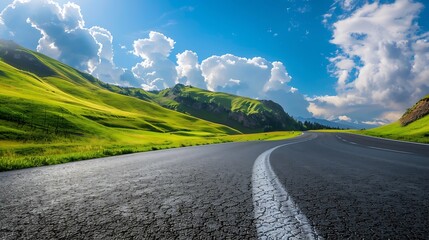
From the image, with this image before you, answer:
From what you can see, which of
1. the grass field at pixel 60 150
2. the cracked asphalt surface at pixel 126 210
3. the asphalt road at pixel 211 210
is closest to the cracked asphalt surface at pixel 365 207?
the asphalt road at pixel 211 210

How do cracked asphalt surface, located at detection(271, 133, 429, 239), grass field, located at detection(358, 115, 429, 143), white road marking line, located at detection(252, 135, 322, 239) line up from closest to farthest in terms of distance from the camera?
white road marking line, located at detection(252, 135, 322, 239) < cracked asphalt surface, located at detection(271, 133, 429, 239) < grass field, located at detection(358, 115, 429, 143)

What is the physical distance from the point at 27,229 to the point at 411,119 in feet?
253

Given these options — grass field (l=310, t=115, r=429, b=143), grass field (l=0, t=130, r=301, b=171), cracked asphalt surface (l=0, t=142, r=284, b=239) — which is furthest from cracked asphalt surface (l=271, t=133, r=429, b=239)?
grass field (l=310, t=115, r=429, b=143)

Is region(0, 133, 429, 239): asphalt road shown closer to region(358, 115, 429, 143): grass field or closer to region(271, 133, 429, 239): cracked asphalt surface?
region(271, 133, 429, 239): cracked asphalt surface

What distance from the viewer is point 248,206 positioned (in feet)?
9.62

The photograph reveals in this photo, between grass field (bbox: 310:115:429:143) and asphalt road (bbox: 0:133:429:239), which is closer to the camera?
asphalt road (bbox: 0:133:429:239)

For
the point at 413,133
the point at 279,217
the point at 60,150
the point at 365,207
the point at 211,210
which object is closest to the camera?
the point at 279,217

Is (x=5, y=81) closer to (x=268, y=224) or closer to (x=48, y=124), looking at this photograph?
(x=48, y=124)

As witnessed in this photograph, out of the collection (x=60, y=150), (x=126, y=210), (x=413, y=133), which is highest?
(x=413, y=133)

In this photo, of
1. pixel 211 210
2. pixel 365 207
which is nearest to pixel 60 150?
pixel 211 210

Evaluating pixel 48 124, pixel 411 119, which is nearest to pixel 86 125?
pixel 48 124

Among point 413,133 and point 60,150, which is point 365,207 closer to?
point 60,150

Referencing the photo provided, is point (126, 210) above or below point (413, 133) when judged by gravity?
below

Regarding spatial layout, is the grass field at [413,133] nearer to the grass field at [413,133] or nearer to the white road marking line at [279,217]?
the grass field at [413,133]
